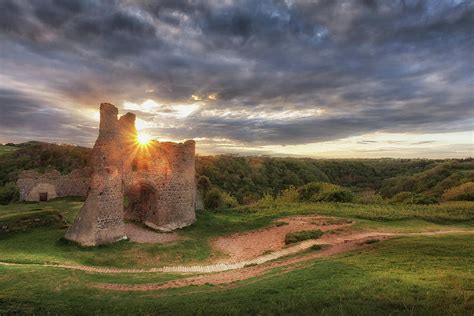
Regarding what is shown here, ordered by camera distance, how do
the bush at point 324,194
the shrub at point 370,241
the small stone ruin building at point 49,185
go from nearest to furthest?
the shrub at point 370,241, the small stone ruin building at point 49,185, the bush at point 324,194

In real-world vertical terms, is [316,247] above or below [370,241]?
below

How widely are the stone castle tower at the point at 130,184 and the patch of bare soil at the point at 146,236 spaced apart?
77cm

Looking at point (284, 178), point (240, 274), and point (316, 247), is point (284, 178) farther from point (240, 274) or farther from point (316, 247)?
point (240, 274)

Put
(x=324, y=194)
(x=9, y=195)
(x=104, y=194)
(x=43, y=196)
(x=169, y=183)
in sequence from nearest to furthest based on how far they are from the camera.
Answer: (x=104, y=194) → (x=169, y=183) → (x=43, y=196) → (x=324, y=194) → (x=9, y=195)

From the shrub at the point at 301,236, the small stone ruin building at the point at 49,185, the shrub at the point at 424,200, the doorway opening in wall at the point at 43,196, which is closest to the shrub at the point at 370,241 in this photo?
the shrub at the point at 301,236

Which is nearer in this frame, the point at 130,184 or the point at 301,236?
the point at 301,236

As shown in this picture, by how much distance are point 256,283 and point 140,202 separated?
17441 mm

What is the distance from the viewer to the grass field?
25.0ft

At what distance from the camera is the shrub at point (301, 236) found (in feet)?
66.5

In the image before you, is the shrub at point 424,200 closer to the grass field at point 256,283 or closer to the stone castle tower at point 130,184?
the grass field at point 256,283

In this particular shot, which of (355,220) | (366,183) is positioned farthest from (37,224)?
(366,183)

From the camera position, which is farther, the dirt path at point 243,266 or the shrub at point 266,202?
the shrub at point 266,202

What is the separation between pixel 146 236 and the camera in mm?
22172

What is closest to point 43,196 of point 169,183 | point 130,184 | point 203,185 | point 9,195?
point 9,195
